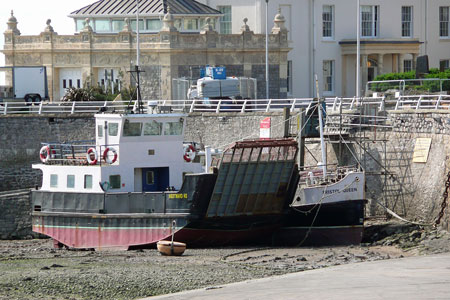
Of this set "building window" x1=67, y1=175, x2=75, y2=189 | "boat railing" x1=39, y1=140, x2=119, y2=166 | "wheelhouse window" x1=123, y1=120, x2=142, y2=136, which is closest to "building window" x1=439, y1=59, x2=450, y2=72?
"boat railing" x1=39, y1=140, x2=119, y2=166

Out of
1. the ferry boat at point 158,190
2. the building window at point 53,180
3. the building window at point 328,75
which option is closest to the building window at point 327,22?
the building window at point 328,75

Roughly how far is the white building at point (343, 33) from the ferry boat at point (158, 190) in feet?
82.8

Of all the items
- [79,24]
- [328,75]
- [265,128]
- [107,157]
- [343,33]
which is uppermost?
[79,24]

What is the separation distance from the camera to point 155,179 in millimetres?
36438

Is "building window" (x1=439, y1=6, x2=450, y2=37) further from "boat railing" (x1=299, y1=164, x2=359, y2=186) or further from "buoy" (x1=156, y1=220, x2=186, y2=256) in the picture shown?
"buoy" (x1=156, y1=220, x2=186, y2=256)

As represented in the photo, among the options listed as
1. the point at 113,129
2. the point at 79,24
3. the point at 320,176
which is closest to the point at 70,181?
the point at 113,129

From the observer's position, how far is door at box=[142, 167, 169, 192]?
36188 millimetres

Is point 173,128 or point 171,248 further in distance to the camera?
point 173,128

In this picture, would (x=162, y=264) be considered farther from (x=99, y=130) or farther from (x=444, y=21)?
(x=444, y=21)

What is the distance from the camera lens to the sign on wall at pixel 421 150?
3659 cm

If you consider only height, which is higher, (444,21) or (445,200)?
(444,21)

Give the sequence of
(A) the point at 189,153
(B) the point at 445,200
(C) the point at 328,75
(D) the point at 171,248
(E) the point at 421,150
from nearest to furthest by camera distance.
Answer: (D) the point at 171,248 → (B) the point at 445,200 → (E) the point at 421,150 → (A) the point at 189,153 → (C) the point at 328,75

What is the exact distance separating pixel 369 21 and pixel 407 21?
100 inches

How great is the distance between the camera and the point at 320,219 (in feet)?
116
